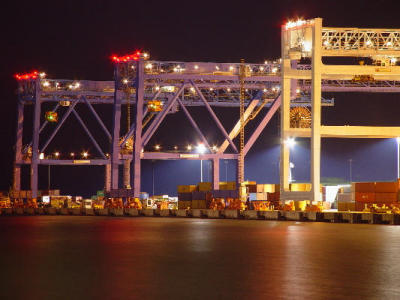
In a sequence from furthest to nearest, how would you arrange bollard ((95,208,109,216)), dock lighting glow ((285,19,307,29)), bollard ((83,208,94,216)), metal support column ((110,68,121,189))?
metal support column ((110,68,121,189))
bollard ((83,208,94,216))
bollard ((95,208,109,216))
dock lighting glow ((285,19,307,29))

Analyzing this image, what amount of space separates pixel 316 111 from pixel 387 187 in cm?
651

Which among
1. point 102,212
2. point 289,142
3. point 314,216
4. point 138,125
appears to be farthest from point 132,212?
point 314,216

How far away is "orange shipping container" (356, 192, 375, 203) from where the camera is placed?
46963 mm

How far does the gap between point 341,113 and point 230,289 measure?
9643cm

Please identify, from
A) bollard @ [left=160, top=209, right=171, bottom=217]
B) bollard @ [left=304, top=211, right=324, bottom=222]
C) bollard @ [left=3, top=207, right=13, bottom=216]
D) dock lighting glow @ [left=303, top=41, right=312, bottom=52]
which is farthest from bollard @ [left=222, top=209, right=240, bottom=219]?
bollard @ [left=3, top=207, right=13, bottom=216]

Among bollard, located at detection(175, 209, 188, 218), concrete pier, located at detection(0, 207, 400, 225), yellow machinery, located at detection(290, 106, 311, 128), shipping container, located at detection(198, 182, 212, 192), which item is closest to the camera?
concrete pier, located at detection(0, 207, 400, 225)

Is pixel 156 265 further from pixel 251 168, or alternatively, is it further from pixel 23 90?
pixel 251 168

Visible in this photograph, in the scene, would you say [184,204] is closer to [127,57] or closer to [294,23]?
[127,57]

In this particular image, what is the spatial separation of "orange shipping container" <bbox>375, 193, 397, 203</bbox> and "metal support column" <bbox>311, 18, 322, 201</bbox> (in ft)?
12.2

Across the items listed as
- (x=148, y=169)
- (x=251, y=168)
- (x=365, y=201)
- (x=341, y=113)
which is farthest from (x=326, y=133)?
(x=148, y=169)

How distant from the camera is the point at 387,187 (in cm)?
4584

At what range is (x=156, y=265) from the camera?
17.5 meters

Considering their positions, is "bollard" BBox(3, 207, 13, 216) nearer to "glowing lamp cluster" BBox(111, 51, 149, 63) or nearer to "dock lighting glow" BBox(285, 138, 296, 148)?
"glowing lamp cluster" BBox(111, 51, 149, 63)

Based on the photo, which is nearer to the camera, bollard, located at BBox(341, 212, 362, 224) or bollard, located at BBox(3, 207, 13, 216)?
bollard, located at BBox(341, 212, 362, 224)
